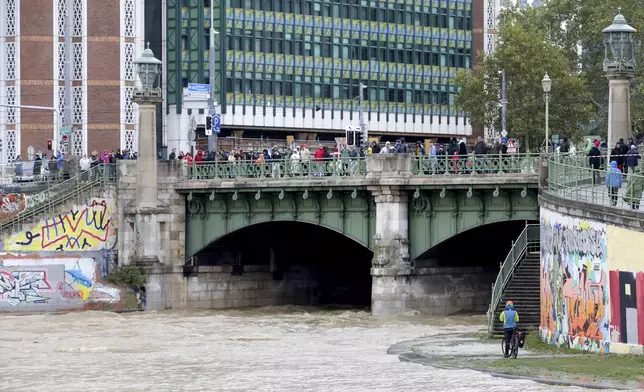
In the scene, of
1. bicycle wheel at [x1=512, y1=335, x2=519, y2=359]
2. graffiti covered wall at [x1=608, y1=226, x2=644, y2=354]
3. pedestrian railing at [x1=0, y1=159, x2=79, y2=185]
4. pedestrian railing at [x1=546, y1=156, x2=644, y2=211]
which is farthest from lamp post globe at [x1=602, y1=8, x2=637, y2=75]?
pedestrian railing at [x1=0, y1=159, x2=79, y2=185]

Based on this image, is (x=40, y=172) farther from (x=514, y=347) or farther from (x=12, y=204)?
(x=514, y=347)

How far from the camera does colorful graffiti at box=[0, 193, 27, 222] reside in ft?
239

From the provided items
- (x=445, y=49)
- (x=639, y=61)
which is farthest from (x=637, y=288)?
(x=445, y=49)

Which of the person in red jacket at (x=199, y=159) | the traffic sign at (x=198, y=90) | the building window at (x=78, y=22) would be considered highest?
the building window at (x=78, y=22)

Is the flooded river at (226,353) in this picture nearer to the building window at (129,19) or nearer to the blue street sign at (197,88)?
the blue street sign at (197,88)

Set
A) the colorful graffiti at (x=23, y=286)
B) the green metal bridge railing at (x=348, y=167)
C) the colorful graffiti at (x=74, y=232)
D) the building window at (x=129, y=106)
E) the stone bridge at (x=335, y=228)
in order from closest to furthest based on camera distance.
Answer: the green metal bridge railing at (x=348, y=167)
the stone bridge at (x=335, y=228)
the colorful graffiti at (x=23, y=286)
the colorful graffiti at (x=74, y=232)
the building window at (x=129, y=106)

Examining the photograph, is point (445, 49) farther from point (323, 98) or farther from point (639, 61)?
point (639, 61)

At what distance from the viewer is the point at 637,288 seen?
44.2 meters

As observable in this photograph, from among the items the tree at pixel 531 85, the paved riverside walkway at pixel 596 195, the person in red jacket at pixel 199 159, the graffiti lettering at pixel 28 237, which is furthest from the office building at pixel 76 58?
the paved riverside walkway at pixel 596 195

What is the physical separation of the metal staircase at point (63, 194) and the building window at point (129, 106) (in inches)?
1748

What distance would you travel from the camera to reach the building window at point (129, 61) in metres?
118

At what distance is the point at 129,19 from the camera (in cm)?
11738

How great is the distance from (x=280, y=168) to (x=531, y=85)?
39.9m

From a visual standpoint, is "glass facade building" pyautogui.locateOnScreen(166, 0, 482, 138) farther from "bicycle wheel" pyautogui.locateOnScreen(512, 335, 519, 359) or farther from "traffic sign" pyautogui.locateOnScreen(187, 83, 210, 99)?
"bicycle wheel" pyautogui.locateOnScreen(512, 335, 519, 359)
